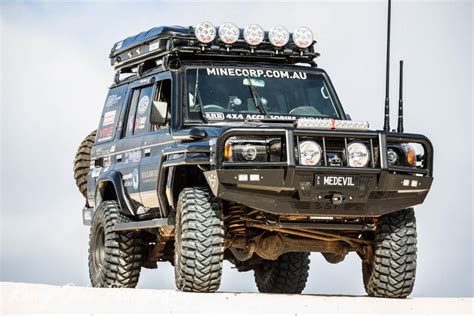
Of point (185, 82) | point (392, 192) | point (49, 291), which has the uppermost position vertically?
point (185, 82)

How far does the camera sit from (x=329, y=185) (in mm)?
11812

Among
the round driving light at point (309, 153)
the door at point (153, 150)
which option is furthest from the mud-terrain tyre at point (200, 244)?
the door at point (153, 150)

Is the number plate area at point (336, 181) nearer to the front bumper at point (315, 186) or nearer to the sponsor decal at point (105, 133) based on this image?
the front bumper at point (315, 186)

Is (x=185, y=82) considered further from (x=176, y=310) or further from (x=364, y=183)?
(x=176, y=310)

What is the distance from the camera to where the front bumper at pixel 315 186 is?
→ 11.6m

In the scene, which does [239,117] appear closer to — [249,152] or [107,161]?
[249,152]

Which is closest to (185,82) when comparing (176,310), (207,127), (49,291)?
(207,127)

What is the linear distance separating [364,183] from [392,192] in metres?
0.40

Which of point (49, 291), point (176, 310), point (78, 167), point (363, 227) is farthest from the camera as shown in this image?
point (78, 167)

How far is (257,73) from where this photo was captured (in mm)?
13953

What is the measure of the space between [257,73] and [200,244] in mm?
2764

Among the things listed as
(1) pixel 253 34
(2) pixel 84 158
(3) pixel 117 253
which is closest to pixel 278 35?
(1) pixel 253 34

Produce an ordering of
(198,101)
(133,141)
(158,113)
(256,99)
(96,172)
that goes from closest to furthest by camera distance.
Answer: (158,113)
(198,101)
(256,99)
(133,141)
(96,172)

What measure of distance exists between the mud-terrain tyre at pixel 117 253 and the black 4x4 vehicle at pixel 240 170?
1 cm
